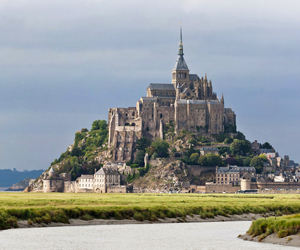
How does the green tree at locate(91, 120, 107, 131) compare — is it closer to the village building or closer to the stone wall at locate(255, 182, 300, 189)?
the village building

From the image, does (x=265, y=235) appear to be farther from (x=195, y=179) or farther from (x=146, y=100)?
(x=146, y=100)

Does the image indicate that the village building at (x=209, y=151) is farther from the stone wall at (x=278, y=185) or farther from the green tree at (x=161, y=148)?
the stone wall at (x=278, y=185)

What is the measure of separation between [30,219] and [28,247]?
11.5 metres

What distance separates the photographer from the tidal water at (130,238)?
43516 mm

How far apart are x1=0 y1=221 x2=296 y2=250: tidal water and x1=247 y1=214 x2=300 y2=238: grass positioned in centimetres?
131

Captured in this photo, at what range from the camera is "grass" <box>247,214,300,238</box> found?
4309cm

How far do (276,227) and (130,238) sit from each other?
1142cm

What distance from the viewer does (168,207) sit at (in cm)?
6594

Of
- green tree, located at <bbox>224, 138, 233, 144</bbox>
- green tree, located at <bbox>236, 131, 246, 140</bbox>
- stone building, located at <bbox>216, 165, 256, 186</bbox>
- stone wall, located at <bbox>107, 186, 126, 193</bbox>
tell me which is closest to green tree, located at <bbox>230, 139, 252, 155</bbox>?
green tree, located at <bbox>224, 138, 233, 144</bbox>

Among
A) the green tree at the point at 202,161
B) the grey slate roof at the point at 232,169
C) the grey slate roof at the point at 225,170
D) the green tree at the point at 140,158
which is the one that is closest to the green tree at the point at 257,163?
the grey slate roof at the point at 232,169

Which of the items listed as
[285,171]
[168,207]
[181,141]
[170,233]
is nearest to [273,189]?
[285,171]

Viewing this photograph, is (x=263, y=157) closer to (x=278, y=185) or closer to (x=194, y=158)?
(x=278, y=185)

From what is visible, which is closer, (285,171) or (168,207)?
(168,207)

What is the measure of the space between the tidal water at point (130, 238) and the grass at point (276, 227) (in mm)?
1313
